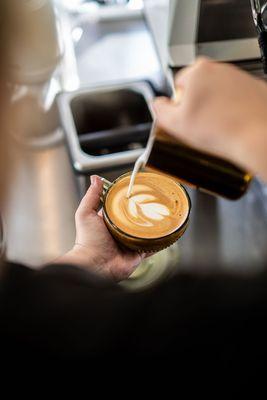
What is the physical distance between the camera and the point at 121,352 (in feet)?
2.19

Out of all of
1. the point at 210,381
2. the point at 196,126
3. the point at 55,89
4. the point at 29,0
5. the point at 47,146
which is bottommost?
the point at 47,146

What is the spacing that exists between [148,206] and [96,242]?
0.15 metres

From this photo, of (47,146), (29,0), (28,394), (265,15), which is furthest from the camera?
(47,146)

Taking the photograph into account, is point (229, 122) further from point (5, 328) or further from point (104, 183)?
point (104, 183)

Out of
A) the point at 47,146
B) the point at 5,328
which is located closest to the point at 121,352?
the point at 5,328

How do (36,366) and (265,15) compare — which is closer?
(36,366)

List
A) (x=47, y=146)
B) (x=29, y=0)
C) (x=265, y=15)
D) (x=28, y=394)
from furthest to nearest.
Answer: (x=47, y=146)
(x=29, y=0)
(x=265, y=15)
(x=28, y=394)

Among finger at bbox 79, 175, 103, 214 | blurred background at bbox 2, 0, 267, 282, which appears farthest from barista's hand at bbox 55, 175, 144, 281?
blurred background at bbox 2, 0, 267, 282

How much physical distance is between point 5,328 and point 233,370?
30 centimetres

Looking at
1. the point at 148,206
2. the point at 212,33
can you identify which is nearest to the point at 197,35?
the point at 212,33

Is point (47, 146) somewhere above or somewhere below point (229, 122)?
below

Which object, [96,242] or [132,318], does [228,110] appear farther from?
[96,242]

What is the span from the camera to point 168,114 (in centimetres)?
71

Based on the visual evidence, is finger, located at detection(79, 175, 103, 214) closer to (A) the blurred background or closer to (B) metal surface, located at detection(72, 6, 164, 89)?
(A) the blurred background
